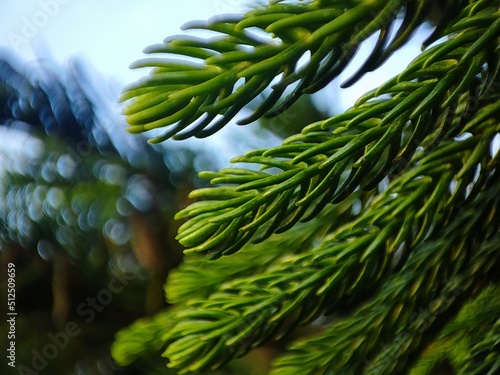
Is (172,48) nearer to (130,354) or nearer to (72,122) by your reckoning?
(130,354)

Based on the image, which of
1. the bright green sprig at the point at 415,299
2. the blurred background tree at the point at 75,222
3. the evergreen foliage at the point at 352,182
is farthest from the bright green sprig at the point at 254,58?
the blurred background tree at the point at 75,222

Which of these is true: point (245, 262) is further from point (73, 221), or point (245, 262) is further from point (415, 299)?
point (73, 221)

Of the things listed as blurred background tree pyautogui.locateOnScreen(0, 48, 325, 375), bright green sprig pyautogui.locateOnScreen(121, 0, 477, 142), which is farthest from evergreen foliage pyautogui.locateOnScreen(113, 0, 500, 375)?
blurred background tree pyautogui.locateOnScreen(0, 48, 325, 375)

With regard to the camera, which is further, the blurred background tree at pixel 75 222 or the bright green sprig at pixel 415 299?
the blurred background tree at pixel 75 222

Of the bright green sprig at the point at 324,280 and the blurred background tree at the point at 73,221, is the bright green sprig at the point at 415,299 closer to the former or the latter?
the bright green sprig at the point at 324,280

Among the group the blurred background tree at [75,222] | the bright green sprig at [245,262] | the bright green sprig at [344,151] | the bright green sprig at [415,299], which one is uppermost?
the blurred background tree at [75,222]

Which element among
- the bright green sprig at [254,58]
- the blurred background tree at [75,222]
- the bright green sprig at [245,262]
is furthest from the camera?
the blurred background tree at [75,222]

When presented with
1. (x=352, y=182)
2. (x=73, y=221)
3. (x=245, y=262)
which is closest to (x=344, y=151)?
(x=352, y=182)

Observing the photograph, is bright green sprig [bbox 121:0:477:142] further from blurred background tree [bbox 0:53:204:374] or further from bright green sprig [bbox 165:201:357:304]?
blurred background tree [bbox 0:53:204:374]


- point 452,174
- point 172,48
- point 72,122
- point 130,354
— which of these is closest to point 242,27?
point 172,48

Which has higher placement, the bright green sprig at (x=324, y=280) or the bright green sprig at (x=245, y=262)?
the bright green sprig at (x=245, y=262)
